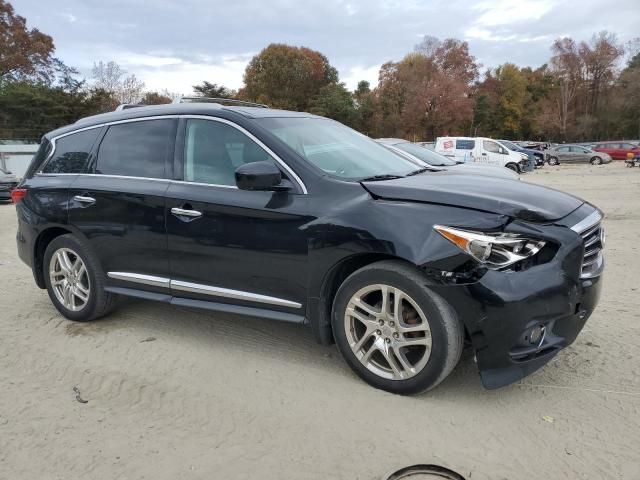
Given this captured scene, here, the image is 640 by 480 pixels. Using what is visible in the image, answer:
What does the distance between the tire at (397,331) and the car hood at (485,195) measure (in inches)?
17.6

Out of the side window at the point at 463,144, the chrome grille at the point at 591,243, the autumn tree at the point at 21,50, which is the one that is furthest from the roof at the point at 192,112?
the autumn tree at the point at 21,50

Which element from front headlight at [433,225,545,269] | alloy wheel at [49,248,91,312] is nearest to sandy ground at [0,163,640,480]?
alloy wheel at [49,248,91,312]

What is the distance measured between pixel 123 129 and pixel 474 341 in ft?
10.7

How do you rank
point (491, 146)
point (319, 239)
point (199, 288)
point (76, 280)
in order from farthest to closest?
point (491, 146), point (76, 280), point (199, 288), point (319, 239)

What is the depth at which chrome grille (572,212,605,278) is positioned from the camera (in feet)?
10.3

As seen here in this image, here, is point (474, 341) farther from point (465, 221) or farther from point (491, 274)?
point (465, 221)

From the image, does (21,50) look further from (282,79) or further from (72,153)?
(72,153)

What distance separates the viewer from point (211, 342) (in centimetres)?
421

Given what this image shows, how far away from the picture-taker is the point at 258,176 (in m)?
3.38

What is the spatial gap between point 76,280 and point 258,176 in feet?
7.43

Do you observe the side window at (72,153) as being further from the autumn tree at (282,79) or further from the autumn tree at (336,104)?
the autumn tree at (282,79)

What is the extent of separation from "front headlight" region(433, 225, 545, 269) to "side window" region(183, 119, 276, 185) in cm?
146

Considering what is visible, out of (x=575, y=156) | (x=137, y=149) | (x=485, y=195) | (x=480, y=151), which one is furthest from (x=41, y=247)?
(x=575, y=156)

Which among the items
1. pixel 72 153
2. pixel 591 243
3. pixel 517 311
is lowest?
pixel 517 311
